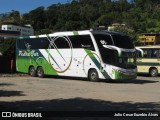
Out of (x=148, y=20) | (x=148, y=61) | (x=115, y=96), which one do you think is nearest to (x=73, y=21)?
(x=148, y=20)

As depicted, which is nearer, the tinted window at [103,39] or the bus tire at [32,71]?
the tinted window at [103,39]

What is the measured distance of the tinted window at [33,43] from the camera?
29.7 meters

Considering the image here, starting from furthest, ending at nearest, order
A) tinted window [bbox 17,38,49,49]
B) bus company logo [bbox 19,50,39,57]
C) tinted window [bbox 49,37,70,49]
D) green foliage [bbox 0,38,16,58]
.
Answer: green foliage [bbox 0,38,16,58], bus company logo [bbox 19,50,39,57], tinted window [bbox 17,38,49,49], tinted window [bbox 49,37,70,49]

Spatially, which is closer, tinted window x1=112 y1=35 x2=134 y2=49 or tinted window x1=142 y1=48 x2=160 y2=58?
tinted window x1=112 y1=35 x2=134 y2=49

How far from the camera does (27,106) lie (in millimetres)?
13031

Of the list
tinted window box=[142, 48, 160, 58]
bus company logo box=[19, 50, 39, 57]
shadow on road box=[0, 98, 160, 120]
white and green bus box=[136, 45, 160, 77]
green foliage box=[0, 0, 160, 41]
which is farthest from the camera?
green foliage box=[0, 0, 160, 41]

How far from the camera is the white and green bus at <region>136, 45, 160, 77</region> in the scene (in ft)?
107

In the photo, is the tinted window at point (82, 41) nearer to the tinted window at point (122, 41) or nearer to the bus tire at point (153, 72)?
the tinted window at point (122, 41)

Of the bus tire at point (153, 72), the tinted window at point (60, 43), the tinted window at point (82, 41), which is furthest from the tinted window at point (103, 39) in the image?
the bus tire at point (153, 72)

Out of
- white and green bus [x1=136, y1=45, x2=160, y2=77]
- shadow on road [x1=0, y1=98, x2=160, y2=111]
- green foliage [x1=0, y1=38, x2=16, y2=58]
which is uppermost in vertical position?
green foliage [x1=0, y1=38, x2=16, y2=58]

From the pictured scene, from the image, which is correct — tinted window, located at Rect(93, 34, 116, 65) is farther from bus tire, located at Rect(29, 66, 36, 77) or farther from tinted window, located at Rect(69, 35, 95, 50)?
bus tire, located at Rect(29, 66, 36, 77)

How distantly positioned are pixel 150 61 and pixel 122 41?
27.9ft

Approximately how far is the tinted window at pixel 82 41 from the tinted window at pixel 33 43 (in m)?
2.98

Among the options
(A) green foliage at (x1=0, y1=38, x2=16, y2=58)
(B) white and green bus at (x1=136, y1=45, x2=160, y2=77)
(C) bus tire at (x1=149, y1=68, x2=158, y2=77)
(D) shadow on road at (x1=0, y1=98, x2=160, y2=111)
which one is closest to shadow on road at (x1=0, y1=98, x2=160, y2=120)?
(D) shadow on road at (x1=0, y1=98, x2=160, y2=111)
